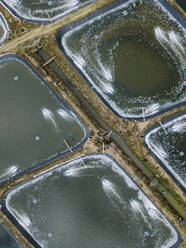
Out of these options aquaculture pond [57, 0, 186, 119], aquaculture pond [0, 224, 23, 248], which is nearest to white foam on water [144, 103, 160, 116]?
aquaculture pond [57, 0, 186, 119]

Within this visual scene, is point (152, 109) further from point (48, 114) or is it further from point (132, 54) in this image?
point (48, 114)

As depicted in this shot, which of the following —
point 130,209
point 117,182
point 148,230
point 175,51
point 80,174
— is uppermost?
point 175,51

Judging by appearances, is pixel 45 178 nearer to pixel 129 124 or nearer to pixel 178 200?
pixel 129 124

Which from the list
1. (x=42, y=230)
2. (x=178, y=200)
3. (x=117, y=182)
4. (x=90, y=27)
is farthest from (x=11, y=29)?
(x=178, y=200)

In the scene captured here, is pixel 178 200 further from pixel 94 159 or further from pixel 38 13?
pixel 38 13

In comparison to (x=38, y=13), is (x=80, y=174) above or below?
below

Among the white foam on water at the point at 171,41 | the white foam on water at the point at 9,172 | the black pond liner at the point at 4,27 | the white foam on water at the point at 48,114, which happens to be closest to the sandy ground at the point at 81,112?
the black pond liner at the point at 4,27
